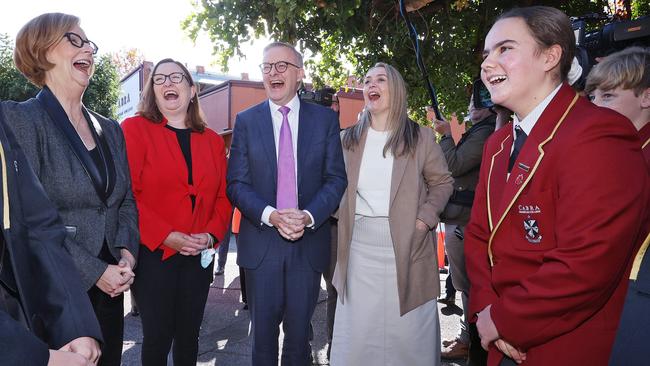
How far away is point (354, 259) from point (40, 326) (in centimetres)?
207

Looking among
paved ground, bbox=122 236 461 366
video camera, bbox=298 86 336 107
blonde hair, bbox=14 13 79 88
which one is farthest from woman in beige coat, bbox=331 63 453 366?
video camera, bbox=298 86 336 107

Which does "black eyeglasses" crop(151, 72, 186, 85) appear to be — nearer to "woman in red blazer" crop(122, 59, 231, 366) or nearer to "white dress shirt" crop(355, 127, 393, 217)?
"woman in red blazer" crop(122, 59, 231, 366)

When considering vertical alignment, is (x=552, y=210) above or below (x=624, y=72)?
below

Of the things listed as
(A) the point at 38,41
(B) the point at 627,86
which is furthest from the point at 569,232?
(A) the point at 38,41

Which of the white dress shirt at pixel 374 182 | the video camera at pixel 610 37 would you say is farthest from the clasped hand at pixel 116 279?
the video camera at pixel 610 37

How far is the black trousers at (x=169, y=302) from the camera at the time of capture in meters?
2.71

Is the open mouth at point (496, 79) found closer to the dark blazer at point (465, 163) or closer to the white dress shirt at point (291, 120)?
the white dress shirt at point (291, 120)

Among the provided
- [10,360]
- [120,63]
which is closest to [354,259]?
[10,360]

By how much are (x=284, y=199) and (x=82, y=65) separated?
1333 millimetres

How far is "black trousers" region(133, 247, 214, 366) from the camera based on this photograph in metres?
2.71

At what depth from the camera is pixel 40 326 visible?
4.39ft

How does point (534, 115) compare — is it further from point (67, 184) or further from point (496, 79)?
point (67, 184)

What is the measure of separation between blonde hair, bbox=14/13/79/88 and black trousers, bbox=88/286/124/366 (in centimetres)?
115

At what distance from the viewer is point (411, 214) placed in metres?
3.06
